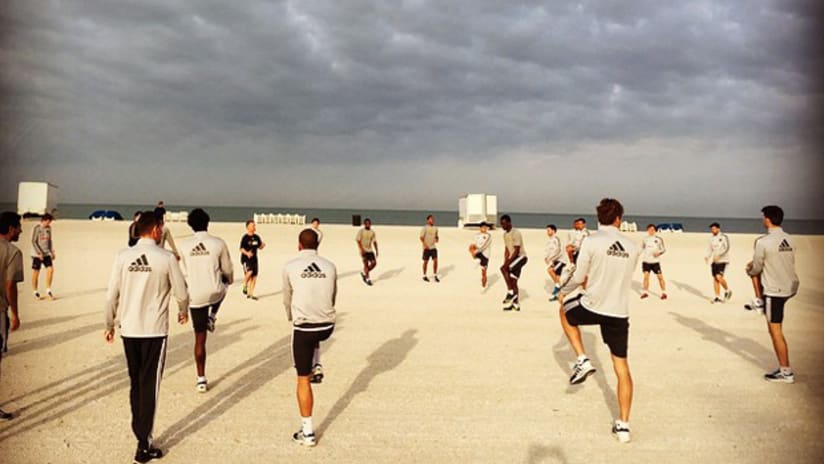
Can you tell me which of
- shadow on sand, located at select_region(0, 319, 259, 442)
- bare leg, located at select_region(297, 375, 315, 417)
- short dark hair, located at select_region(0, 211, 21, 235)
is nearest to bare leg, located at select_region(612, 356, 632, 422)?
bare leg, located at select_region(297, 375, 315, 417)

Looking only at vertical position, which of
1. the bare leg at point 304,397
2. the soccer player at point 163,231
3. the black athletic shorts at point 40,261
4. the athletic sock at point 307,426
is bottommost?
the athletic sock at point 307,426

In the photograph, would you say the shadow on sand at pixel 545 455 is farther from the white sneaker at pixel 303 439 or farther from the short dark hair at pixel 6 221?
the short dark hair at pixel 6 221

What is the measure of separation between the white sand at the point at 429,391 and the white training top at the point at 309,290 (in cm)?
128

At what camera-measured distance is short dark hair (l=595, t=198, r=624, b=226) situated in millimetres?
5719

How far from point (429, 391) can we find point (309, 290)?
260 cm

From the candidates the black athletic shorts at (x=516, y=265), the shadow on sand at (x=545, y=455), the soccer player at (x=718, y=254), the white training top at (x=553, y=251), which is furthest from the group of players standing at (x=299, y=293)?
the soccer player at (x=718, y=254)

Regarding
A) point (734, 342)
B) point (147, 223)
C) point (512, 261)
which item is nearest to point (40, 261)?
point (147, 223)

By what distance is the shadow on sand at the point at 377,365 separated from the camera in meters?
6.15

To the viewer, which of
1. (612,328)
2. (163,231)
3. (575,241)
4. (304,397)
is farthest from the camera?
(575,241)

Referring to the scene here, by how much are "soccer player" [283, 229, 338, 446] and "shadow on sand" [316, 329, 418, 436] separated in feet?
1.65

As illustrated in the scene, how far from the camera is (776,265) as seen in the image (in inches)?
279

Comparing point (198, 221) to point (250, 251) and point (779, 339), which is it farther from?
point (779, 339)

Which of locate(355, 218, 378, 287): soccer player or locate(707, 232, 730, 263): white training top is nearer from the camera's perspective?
locate(707, 232, 730, 263): white training top

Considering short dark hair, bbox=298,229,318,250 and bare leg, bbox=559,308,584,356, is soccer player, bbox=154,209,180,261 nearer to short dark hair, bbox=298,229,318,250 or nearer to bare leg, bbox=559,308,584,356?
short dark hair, bbox=298,229,318,250
